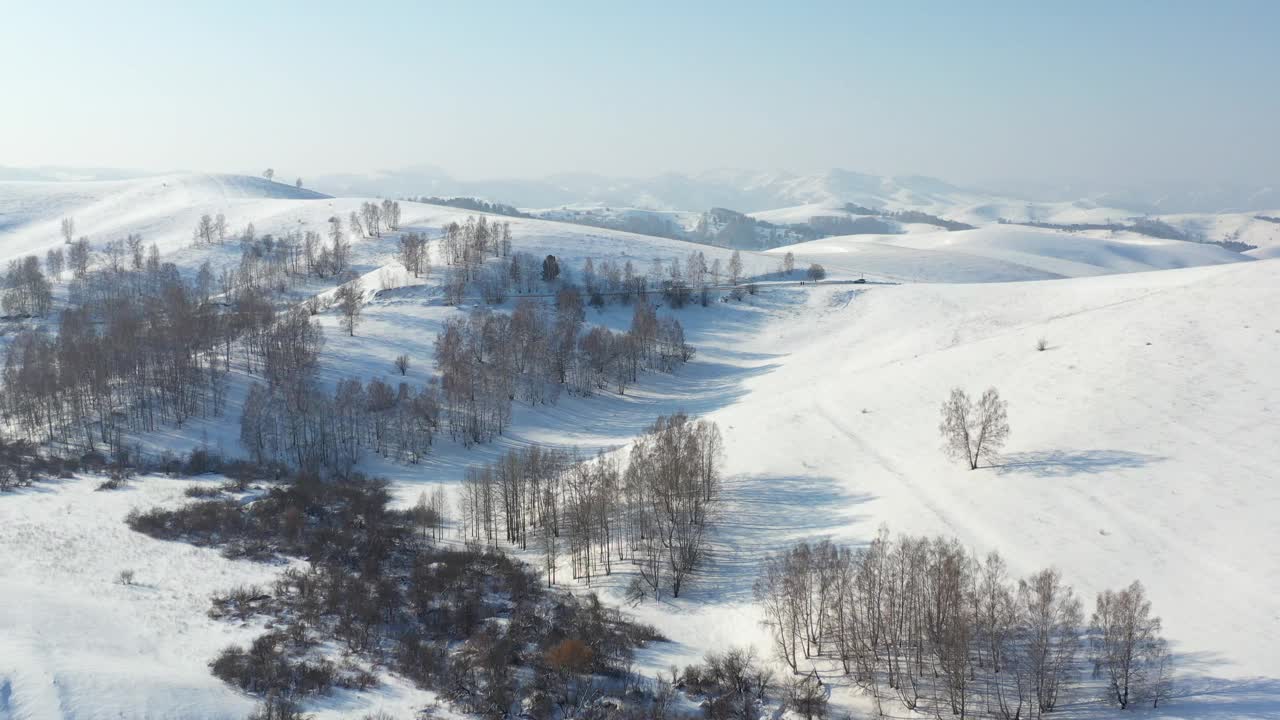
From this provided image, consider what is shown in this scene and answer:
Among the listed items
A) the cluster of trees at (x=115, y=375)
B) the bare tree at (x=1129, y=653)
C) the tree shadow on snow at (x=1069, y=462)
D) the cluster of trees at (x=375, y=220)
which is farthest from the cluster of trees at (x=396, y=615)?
the cluster of trees at (x=375, y=220)

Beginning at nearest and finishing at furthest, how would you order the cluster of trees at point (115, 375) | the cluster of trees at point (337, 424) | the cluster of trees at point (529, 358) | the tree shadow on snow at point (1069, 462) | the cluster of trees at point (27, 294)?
the tree shadow on snow at point (1069, 462) → the cluster of trees at point (115, 375) → the cluster of trees at point (337, 424) → the cluster of trees at point (529, 358) → the cluster of trees at point (27, 294)

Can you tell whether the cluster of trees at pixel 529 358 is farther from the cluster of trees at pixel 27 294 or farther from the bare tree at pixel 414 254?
the cluster of trees at pixel 27 294

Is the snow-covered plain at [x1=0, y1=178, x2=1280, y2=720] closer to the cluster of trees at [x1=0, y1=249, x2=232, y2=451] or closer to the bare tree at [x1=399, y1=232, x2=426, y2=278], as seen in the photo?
the cluster of trees at [x1=0, y1=249, x2=232, y2=451]

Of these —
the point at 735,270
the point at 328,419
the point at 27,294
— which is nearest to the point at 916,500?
the point at 328,419

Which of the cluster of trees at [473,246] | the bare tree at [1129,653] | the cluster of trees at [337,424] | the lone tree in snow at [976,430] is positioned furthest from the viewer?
the cluster of trees at [473,246]

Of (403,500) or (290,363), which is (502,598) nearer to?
(403,500)

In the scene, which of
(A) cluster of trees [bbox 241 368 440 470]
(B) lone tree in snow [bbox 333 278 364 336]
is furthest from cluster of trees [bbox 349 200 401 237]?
(A) cluster of trees [bbox 241 368 440 470]
